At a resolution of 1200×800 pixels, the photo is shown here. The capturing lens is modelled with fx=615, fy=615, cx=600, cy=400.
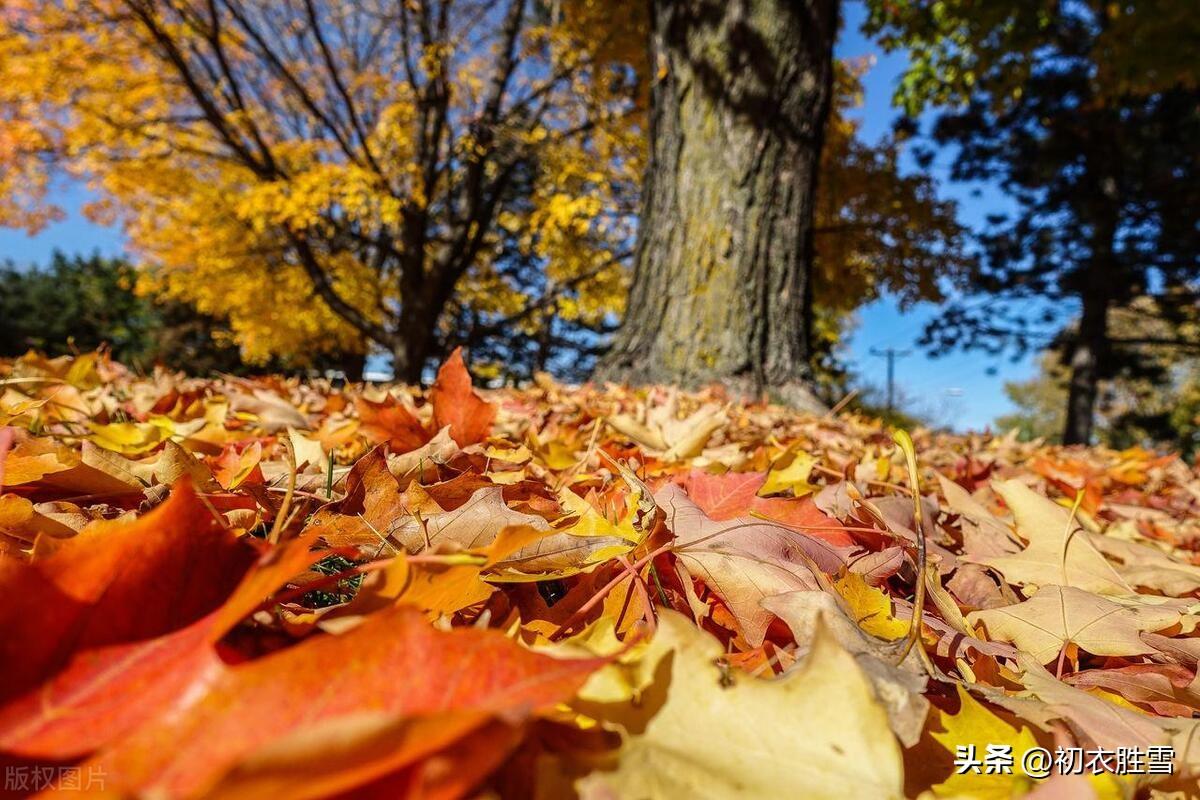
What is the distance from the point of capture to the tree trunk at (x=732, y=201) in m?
2.67


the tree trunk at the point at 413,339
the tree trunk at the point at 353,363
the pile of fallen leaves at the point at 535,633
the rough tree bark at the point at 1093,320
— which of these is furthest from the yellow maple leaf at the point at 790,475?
the tree trunk at the point at 353,363

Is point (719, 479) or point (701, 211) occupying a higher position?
point (701, 211)

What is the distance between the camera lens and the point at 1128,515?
1104mm

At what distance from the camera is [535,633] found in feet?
1.30

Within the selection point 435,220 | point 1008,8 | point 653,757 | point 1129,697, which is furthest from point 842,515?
point 435,220

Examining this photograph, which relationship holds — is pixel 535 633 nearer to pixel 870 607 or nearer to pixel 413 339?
pixel 870 607

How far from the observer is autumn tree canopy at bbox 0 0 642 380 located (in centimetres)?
644

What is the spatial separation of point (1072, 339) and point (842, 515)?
14277 millimetres

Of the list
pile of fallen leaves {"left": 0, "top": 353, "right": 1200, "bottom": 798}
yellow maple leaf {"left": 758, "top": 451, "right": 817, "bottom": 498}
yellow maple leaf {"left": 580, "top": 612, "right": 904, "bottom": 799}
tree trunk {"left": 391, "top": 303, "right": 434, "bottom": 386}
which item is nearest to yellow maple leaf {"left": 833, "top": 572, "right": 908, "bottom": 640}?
pile of fallen leaves {"left": 0, "top": 353, "right": 1200, "bottom": 798}

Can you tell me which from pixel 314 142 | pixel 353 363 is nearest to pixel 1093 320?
pixel 314 142

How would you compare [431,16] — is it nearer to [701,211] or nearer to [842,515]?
[701,211]

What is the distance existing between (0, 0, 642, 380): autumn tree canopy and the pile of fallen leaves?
6.06 m

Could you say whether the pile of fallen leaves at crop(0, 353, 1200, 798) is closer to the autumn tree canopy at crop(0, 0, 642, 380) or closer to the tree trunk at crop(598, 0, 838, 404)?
the tree trunk at crop(598, 0, 838, 404)

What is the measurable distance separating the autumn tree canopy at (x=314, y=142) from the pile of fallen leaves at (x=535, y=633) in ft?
19.9
